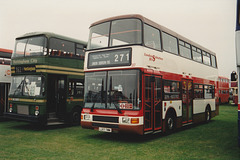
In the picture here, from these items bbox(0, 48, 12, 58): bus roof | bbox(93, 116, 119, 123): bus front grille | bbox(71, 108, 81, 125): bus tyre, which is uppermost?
bbox(0, 48, 12, 58): bus roof

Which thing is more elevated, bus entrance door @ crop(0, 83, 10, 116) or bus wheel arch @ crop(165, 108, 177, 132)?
bus entrance door @ crop(0, 83, 10, 116)

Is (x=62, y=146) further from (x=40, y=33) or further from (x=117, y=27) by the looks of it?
(x=40, y=33)

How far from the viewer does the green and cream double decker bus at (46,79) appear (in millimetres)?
10938

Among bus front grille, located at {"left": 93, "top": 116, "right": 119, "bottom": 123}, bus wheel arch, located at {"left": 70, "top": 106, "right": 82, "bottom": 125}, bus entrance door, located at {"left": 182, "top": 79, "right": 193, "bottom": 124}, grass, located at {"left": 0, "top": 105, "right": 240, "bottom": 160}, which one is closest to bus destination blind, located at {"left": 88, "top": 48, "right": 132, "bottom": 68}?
bus front grille, located at {"left": 93, "top": 116, "right": 119, "bottom": 123}

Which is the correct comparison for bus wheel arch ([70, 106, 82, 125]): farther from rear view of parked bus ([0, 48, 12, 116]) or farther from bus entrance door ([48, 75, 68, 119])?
rear view of parked bus ([0, 48, 12, 116])

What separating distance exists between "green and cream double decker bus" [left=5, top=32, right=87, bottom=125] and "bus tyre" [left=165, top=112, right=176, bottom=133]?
16.8 ft

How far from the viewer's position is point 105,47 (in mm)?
8859

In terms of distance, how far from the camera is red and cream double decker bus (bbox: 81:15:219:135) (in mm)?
8055

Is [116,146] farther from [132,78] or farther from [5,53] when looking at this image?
[5,53]

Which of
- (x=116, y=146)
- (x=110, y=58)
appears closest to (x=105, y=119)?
(x=116, y=146)

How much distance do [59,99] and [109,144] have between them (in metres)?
5.22

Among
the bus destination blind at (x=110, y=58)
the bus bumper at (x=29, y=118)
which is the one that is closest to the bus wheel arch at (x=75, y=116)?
the bus bumper at (x=29, y=118)

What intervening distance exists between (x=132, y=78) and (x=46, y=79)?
474 centimetres

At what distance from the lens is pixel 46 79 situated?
10961 mm
